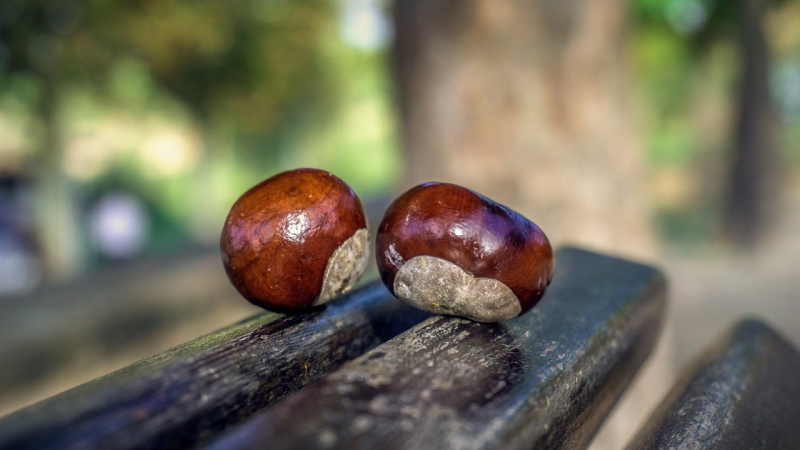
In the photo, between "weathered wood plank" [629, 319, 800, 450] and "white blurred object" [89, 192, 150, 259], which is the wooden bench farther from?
"white blurred object" [89, 192, 150, 259]

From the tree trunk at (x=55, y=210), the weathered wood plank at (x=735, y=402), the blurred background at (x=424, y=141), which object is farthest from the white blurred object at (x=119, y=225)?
the weathered wood plank at (x=735, y=402)

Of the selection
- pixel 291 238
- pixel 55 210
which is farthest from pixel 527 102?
pixel 55 210

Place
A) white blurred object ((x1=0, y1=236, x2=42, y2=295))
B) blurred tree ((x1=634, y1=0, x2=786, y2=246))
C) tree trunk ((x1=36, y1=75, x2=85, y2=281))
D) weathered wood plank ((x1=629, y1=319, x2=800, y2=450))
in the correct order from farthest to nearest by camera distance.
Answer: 1. white blurred object ((x1=0, y1=236, x2=42, y2=295))
2. blurred tree ((x1=634, y1=0, x2=786, y2=246))
3. tree trunk ((x1=36, y1=75, x2=85, y2=281))
4. weathered wood plank ((x1=629, y1=319, x2=800, y2=450))

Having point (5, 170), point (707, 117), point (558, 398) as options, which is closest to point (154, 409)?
point (558, 398)

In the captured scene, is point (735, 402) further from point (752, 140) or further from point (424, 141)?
point (752, 140)

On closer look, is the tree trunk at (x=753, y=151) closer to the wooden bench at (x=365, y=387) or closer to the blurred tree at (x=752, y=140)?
the blurred tree at (x=752, y=140)

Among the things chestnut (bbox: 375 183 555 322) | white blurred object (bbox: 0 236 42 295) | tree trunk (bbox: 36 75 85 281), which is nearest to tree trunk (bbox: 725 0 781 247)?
chestnut (bbox: 375 183 555 322)
